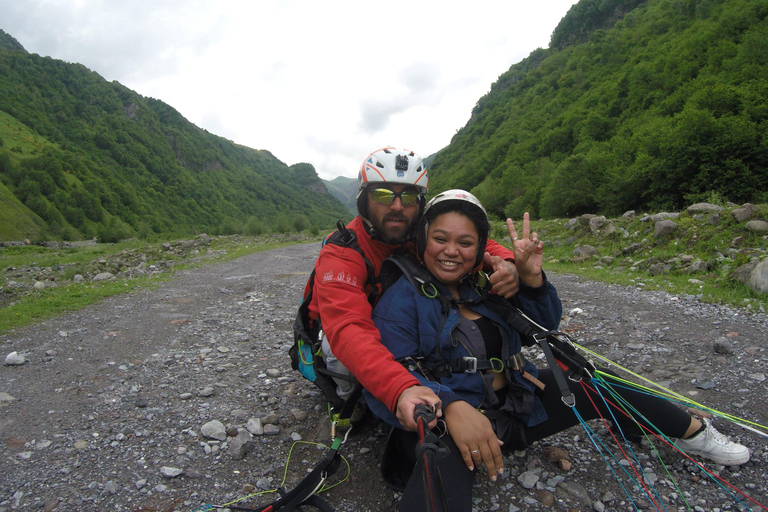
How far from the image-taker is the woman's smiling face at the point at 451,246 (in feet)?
9.07

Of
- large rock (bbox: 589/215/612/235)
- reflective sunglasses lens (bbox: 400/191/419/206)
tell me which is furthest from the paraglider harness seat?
large rock (bbox: 589/215/612/235)

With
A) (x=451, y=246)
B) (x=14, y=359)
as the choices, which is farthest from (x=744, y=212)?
(x=14, y=359)

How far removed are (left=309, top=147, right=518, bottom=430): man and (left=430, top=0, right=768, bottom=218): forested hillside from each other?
53.4 ft

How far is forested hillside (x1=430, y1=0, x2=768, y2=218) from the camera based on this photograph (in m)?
17.9

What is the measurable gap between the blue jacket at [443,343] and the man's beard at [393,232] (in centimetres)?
55

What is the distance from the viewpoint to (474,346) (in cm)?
259

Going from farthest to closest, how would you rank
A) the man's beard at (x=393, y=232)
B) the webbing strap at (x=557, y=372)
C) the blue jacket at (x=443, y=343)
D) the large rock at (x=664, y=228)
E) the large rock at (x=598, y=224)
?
1. the large rock at (x=598, y=224)
2. the large rock at (x=664, y=228)
3. the man's beard at (x=393, y=232)
4. the blue jacket at (x=443, y=343)
5. the webbing strap at (x=557, y=372)

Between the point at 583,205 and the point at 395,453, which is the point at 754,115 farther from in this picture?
the point at 395,453

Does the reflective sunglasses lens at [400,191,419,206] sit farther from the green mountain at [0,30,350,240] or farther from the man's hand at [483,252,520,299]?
the green mountain at [0,30,350,240]

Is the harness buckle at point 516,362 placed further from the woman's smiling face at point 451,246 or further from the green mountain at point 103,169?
the green mountain at point 103,169

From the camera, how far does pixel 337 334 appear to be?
248 cm

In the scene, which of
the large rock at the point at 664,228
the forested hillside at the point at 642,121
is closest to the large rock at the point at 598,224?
the large rock at the point at 664,228

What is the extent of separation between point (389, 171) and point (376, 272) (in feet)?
3.18

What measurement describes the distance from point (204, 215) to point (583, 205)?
129838 mm
